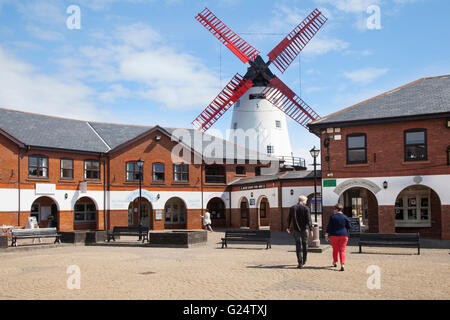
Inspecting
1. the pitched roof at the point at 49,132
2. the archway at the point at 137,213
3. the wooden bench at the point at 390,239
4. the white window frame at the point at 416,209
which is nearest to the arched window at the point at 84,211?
the archway at the point at 137,213

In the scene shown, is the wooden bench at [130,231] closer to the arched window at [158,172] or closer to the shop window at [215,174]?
the arched window at [158,172]

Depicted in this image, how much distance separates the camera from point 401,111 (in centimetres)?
2245

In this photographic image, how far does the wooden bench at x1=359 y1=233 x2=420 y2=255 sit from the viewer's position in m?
16.1

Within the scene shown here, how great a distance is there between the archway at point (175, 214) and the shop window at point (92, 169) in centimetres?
702

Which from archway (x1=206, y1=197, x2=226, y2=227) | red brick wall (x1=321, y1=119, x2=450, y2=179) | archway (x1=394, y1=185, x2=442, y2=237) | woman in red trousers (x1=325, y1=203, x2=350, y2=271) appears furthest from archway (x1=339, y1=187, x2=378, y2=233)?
woman in red trousers (x1=325, y1=203, x2=350, y2=271)

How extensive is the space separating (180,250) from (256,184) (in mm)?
15935

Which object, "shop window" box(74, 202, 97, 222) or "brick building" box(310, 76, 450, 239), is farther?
"shop window" box(74, 202, 97, 222)

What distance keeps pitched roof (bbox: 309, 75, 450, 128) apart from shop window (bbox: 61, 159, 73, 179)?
56.8ft

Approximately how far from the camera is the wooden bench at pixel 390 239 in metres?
16.1

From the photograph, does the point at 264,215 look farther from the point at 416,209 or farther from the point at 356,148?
the point at 356,148

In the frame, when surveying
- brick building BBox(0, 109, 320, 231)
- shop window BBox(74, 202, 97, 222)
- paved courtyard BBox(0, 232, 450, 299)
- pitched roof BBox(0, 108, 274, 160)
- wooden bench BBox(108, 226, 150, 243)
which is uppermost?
pitched roof BBox(0, 108, 274, 160)

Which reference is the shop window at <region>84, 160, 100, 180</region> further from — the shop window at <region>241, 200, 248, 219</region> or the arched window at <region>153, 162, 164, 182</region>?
the shop window at <region>241, 200, 248, 219</region>

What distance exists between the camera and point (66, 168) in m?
31.5

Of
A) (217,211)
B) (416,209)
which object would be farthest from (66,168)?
(416,209)
